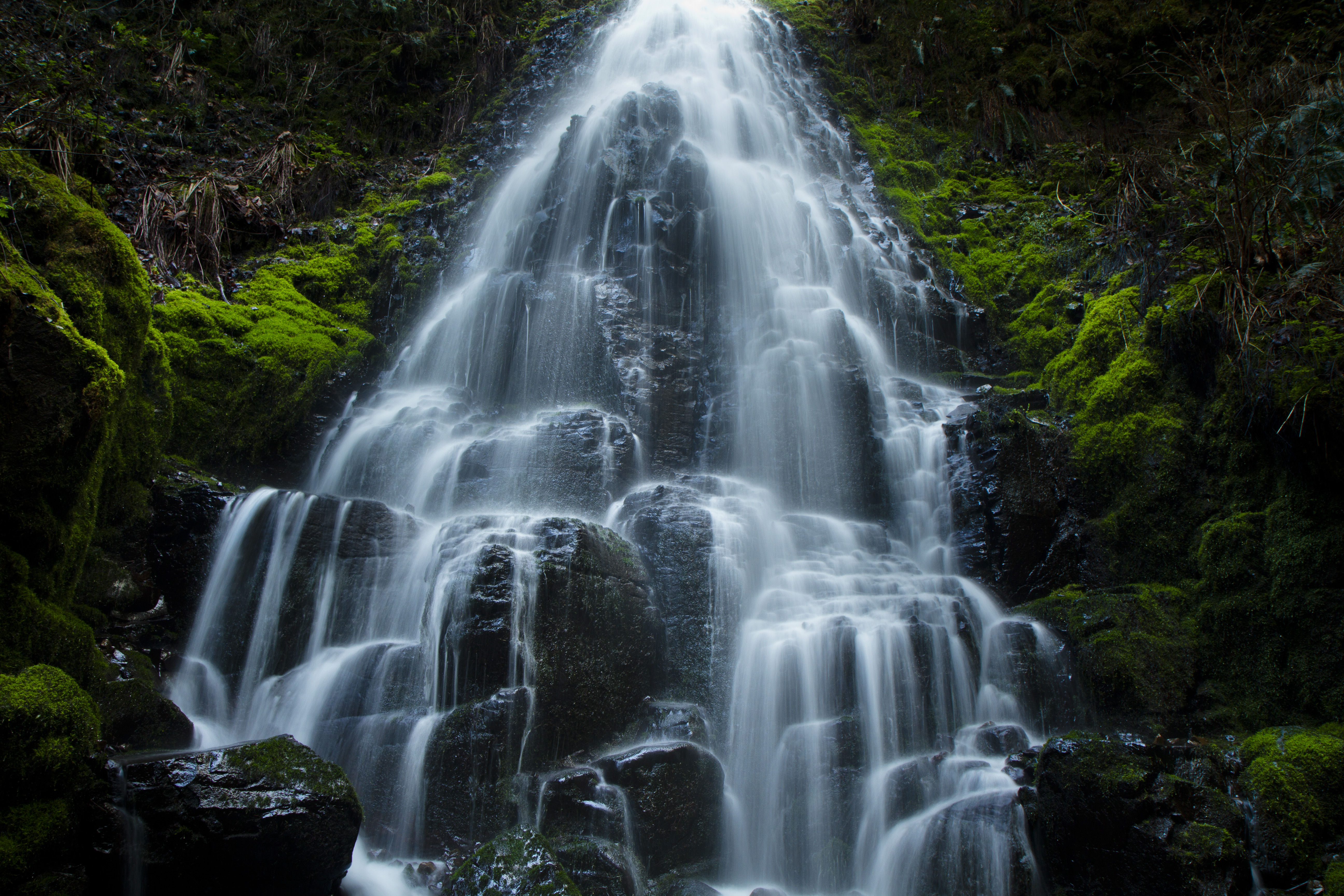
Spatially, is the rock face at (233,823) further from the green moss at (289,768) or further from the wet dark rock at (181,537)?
the wet dark rock at (181,537)

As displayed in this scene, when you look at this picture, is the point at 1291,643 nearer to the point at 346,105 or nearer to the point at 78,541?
the point at 78,541

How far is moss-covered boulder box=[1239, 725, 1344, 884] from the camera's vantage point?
4680mm

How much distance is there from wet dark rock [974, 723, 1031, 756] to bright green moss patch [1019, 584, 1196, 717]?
906 millimetres

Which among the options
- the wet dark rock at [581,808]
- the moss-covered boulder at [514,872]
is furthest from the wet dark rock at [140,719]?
the wet dark rock at [581,808]

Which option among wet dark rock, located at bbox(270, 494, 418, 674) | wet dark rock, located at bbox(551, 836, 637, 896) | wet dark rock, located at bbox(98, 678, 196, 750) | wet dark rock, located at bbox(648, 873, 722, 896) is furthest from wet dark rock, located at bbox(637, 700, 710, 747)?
wet dark rock, located at bbox(98, 678, 196, 750)

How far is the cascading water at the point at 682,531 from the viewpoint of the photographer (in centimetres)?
600

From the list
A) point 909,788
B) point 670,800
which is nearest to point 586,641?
point 670,800

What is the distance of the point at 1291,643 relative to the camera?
20.4 feet

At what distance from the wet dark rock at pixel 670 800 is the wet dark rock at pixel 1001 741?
2.39 meters

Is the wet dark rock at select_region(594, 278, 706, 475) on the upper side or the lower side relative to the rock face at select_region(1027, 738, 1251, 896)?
upper

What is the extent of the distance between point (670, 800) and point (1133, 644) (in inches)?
178

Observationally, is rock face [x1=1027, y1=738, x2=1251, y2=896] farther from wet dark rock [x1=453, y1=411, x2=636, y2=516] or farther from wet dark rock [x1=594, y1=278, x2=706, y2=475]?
wet dark rock [x1=594, y1=278, x2=706, y2=475]

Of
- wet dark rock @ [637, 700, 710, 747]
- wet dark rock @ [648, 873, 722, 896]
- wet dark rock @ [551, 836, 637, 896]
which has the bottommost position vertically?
wet dark rock @ [648, 873, 722, 896]

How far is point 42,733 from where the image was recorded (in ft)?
12.9
